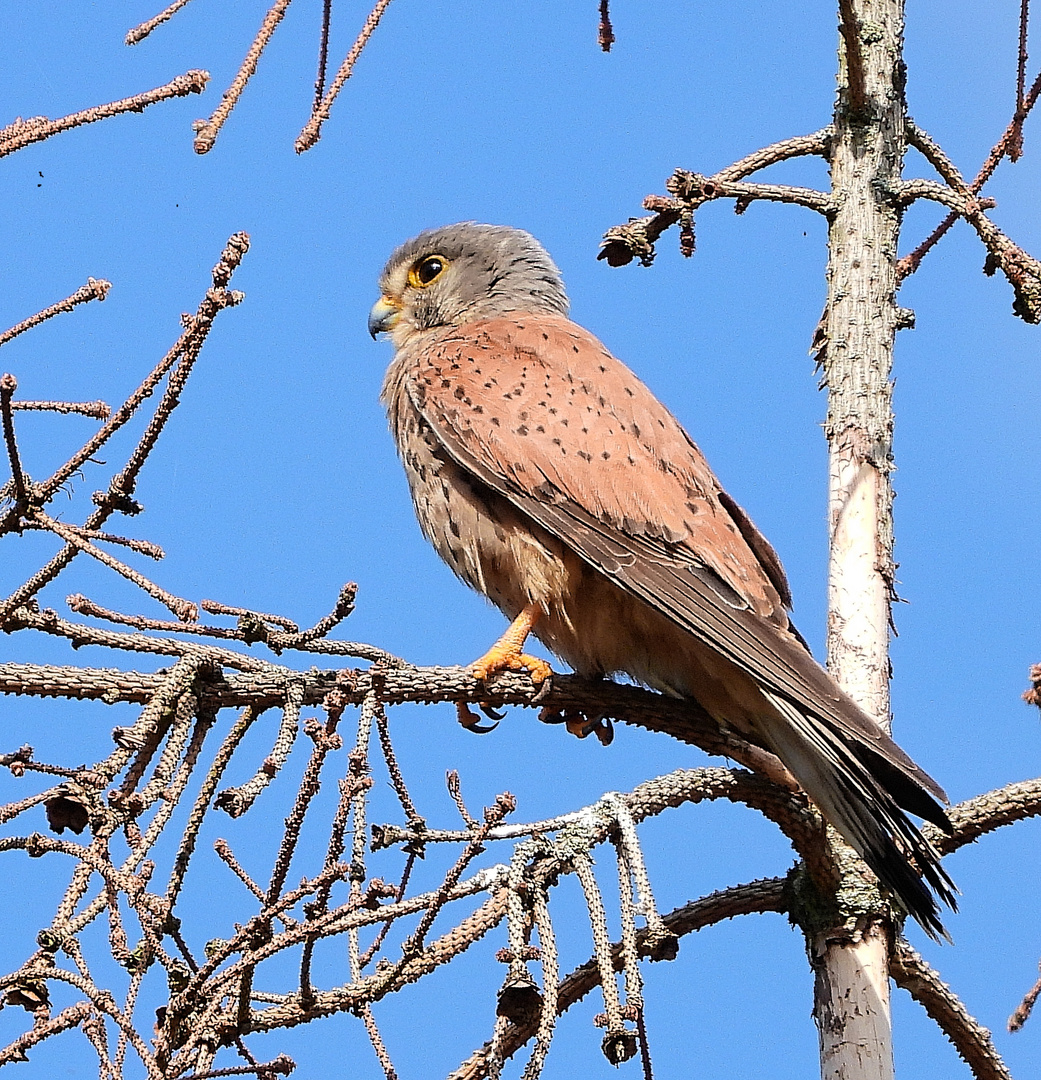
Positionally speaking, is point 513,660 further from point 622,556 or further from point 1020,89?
point 1020,89

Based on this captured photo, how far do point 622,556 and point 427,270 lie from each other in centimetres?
183

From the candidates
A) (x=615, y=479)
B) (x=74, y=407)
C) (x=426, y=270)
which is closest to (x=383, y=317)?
(x=426, y=270)

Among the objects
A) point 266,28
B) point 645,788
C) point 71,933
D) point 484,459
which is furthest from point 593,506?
point 71,933

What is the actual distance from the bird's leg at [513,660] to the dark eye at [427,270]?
1697 mm

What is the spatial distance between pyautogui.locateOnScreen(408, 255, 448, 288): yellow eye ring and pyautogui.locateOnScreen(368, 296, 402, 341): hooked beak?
107 mm

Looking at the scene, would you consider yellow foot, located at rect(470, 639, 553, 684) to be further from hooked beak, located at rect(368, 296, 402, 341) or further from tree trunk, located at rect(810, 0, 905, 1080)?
hooked beak, located at rect(368, 296, 402, 341)

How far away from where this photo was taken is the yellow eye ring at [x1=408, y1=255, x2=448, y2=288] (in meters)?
4.82

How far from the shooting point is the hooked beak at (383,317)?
478 centimetres

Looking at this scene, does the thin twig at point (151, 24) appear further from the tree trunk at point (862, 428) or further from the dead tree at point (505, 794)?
the tree trunk at point (862, 428)

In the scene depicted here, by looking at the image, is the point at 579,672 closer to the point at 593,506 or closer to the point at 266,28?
the point at 593,506

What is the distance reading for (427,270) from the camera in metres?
4.84

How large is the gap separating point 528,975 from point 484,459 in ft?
5.76

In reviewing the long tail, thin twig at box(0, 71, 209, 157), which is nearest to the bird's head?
the long tail

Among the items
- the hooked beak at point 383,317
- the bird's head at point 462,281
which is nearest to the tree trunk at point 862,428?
the bird's head at point 462,281
